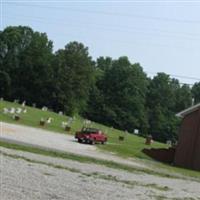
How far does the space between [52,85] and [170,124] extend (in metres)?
32.7

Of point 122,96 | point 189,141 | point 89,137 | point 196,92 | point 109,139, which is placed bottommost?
point 89,137

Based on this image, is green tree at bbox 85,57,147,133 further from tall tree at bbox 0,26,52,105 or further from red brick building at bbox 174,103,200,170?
red brick building at bbox 174,103,200,170

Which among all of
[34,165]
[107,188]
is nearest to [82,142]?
[34,165]

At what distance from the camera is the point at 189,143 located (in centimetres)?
5525

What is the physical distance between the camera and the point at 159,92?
538 ft

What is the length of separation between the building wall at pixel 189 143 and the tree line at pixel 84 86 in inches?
3045

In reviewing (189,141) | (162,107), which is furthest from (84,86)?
(189,141)

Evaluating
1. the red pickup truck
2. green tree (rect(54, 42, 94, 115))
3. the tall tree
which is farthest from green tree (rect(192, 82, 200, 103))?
the red pickup truck

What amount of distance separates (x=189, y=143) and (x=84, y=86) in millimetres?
87217

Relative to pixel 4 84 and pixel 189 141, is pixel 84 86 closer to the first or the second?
pixel 4 84

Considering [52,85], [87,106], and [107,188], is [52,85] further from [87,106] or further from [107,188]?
[107,188]

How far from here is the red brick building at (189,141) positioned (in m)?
54.1

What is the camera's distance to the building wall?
177ft

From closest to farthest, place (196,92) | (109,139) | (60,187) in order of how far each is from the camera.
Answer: (60,187) → (109,139) → (196,92)
